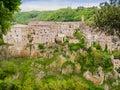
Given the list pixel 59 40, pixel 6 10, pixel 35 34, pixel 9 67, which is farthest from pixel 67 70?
pixel 6 10

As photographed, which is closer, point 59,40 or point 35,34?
point 35,34

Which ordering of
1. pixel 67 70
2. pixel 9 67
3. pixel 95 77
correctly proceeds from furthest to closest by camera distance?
pixel 67 70
pixel 95 77
pixel 9 67

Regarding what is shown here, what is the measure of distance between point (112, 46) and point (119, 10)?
60436mm

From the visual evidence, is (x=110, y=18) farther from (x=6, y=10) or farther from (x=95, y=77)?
(x=95, y=77)

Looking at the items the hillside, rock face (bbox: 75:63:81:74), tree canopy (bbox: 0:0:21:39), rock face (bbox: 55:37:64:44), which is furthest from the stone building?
tree canopy (bbox: 0:0:21:39)

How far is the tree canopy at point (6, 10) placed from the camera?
1661cm

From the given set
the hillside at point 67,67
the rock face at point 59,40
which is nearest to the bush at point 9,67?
the hillside at point 67,67

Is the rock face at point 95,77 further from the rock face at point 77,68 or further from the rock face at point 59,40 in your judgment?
the rock face at point 59,40

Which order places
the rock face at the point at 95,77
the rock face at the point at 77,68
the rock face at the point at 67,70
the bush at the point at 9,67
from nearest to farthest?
the bush at the point at 9,67 → the rock face at the point at 95,77 → the rock face at the point at 67,70 → the rock face at the point at 77,68

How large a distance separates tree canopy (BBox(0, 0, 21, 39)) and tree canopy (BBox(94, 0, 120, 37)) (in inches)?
267

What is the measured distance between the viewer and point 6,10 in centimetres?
1667

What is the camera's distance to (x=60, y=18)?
14100 centimetres

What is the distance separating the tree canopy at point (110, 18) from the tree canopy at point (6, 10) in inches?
267

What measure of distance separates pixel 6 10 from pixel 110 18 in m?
7.92
